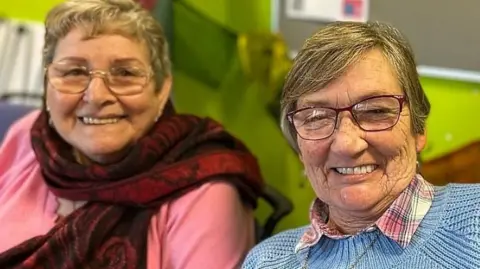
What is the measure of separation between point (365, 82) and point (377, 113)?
0.05 metres

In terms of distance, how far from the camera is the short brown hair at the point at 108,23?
1.75 m

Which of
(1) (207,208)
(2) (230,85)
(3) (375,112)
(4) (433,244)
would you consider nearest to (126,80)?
(1) (207,208)

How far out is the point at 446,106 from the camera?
211 centimetres

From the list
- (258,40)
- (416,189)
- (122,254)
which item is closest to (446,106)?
(258,40)

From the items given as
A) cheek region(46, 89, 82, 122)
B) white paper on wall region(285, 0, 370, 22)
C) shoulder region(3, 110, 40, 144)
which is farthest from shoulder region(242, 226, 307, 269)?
white paper on wall region(285, 0, 370, 22)

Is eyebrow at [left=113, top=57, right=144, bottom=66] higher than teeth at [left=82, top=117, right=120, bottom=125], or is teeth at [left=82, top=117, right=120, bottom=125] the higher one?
eyebrow at [left=113, top=57, right=144, bottom=66]

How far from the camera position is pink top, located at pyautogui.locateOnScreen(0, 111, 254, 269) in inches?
64.2

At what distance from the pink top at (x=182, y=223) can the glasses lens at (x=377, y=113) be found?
1.64ft

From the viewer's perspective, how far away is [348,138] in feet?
4.14

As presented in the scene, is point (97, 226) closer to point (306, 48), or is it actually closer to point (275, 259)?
point (275, 259)

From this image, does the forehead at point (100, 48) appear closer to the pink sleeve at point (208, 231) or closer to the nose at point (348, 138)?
the pink sleeve at point (208, 231)

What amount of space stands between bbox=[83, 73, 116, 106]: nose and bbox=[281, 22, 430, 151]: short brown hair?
56cm

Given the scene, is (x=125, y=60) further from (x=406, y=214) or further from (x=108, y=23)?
(x=406, y=214)

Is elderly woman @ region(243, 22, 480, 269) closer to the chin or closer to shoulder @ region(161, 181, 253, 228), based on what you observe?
the chin
